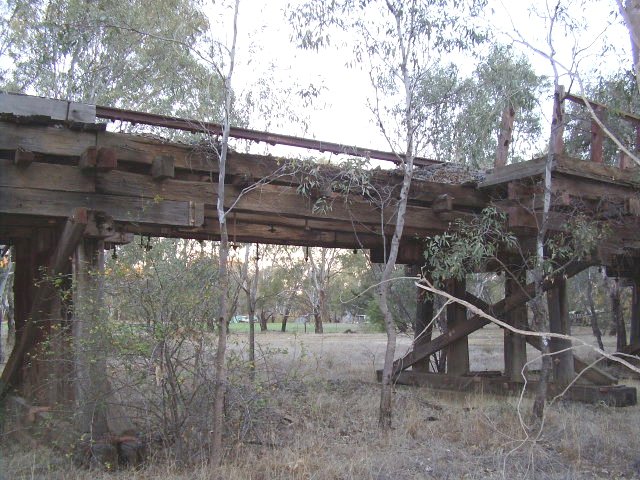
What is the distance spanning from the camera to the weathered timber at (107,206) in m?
6.06

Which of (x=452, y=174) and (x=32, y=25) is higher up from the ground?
(x=32, y=25)

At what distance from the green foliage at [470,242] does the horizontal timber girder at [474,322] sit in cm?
118

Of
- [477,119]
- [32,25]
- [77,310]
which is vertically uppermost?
[32,25]

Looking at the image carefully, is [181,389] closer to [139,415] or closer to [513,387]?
[139,415]

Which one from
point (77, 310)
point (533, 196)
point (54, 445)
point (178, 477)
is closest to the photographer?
point (178, 477)

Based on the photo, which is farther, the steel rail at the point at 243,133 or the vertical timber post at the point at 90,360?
the steel rail at the point at 243,133

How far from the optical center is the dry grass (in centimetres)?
555

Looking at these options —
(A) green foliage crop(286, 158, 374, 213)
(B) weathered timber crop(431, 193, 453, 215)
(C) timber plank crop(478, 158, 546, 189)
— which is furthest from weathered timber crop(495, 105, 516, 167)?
(A) green foliage crop(286, 158, 374, 213)

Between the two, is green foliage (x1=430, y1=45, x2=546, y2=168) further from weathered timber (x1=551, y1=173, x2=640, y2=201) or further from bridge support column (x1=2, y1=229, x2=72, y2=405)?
bridge support column (x1=2, y1=229, x2=72, y2=405)

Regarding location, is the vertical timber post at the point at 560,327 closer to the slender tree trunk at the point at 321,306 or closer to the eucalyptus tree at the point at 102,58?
the eucalyptus tree at the point at 102,58

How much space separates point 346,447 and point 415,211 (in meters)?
3.67

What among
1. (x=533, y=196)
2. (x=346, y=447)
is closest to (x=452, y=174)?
(x=533, y=196)

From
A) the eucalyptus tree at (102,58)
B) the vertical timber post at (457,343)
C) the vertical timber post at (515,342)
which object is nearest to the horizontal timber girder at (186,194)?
the vertical timber post at (457,343)

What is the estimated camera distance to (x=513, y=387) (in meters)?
10.2
